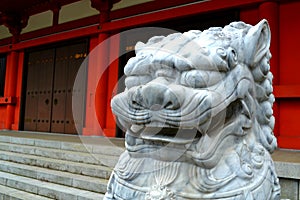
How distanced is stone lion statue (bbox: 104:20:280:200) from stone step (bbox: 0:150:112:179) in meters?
2.30

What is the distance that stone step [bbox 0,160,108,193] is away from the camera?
3037 millimetres

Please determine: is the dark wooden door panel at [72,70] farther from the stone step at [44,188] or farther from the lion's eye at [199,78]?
the lion's eye at [199,78]

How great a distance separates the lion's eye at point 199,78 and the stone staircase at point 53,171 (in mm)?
1668

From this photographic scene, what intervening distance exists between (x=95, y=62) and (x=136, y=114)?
538cm

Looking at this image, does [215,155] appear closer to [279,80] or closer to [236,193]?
[236,193]

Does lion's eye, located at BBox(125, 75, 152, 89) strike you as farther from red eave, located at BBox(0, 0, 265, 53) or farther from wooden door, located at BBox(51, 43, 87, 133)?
wooden door, located at BBox(51, 43, 87, 133)

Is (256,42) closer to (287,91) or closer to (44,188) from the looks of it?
(44,188)

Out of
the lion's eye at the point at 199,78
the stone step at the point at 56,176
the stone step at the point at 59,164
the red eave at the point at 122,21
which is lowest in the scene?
the stone step at the point at 56,176

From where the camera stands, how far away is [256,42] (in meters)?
0.98

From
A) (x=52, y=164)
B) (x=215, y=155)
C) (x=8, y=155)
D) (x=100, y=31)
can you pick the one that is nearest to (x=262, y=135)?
(x=215, y=155)

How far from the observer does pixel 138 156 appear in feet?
3.24

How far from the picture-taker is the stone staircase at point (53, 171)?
10.1ft

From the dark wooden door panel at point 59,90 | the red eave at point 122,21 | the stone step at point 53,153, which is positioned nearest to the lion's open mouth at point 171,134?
the stone step at point 53,153

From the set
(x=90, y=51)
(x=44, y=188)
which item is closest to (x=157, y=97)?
(x=44, y=188)
